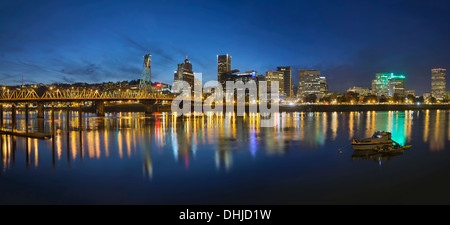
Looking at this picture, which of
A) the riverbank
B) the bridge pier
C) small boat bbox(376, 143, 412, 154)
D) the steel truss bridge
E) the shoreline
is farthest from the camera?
the riverbank

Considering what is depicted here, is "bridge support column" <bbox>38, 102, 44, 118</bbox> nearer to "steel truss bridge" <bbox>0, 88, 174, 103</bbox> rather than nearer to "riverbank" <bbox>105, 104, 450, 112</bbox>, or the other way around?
"steel truss bridge" <bbox>0, 88, 174, 103</bbox>

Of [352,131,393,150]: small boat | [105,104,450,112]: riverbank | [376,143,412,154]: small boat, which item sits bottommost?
[376,143,412,154]: small boat

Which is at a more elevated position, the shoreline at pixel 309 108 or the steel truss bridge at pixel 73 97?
the steel truss bridge at pixel 73 97

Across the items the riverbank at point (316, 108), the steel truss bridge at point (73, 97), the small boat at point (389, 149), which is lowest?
the small boat at point (389, 149)

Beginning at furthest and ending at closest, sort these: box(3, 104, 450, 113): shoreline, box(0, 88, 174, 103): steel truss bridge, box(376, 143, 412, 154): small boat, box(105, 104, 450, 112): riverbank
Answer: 1. box(105, 104, 450, 112): riverbank
2. box(3, 104, 450, 113): shoreline
3. box(0, 88, 174, 103): steel truss bridge
4. box(376, 143, 412, 154): small boat

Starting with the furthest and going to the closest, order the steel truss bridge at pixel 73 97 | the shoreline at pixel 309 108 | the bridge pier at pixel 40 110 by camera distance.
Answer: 1. the shoreline at pixel 309 108
2. the steel truss bridge at pixel 73 97
3. the bridge pier at pixel 40 110

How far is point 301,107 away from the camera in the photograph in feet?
420

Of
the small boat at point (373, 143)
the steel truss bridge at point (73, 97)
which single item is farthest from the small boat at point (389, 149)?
the steel truss bridge at point (73, 97)

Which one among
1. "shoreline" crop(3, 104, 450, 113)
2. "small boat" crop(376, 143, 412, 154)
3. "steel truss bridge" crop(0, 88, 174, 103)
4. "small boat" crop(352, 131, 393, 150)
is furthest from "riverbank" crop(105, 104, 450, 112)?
"small boat" crop(376, 143, 412, 154)

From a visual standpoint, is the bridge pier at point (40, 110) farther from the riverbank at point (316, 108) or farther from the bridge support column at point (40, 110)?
the riverbank at point (316, 108)

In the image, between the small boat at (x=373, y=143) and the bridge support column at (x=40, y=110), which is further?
the bridge support column at (x=40, y=110)

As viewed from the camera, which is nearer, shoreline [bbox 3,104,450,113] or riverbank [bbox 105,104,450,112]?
shoreline [bbox 3,104,450,113]

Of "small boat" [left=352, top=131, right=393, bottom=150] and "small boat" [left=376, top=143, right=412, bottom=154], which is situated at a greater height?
"small boat" [left=352, top=131, right=393, bottom=150]
